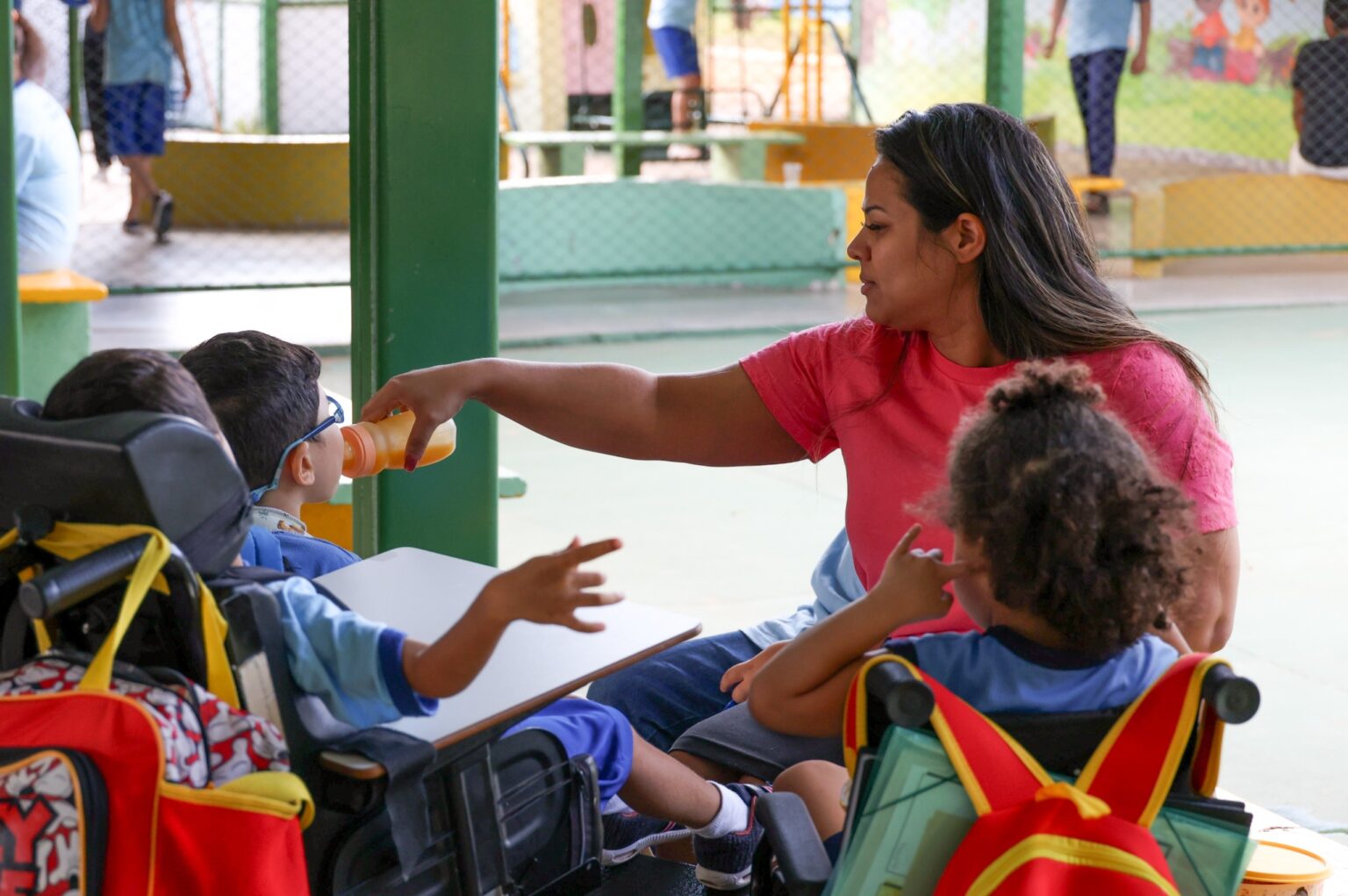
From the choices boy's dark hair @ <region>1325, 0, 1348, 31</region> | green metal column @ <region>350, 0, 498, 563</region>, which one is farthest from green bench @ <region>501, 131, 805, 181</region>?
green metal column @ <region>350, 0, 498, 563</region>

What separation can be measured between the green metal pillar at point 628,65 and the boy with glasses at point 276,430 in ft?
22.7

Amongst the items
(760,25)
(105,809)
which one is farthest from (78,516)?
(760,25)

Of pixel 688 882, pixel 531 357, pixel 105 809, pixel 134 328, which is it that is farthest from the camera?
pixel 134 328

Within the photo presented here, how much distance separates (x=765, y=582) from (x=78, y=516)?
8.24ft

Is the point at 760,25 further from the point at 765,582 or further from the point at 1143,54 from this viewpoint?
the point at 765,582

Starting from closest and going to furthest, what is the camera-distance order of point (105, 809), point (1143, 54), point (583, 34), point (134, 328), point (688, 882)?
point (105, 809) → point (688, 882) → point (134, 328) → point (1143, 54) → point (583, 34)

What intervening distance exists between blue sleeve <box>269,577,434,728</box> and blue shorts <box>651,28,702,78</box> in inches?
314

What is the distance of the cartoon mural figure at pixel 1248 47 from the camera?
13.5 meters

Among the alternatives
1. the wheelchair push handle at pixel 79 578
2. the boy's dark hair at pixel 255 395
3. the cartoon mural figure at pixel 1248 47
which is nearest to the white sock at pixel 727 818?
the boy's dark hair at pixel 255 395

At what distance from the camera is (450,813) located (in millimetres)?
1484

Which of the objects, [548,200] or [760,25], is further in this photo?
[760,25]

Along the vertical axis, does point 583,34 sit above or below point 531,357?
above

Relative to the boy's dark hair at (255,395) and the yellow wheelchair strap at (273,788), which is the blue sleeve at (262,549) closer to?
the boy's dark hair at (255,395)

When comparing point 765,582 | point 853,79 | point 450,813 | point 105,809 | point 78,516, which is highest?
point 853,79
